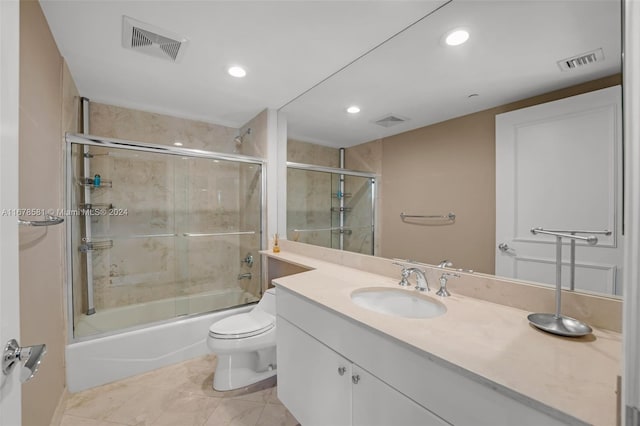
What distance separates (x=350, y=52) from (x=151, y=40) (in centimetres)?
122

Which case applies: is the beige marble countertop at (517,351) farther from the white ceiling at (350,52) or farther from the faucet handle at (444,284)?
the white ceiling at (350,52)

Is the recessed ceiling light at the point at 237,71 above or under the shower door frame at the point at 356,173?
above

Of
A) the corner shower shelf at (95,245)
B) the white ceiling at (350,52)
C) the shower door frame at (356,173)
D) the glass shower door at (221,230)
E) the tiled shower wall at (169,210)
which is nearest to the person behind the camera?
the white ceiling at (350,52)

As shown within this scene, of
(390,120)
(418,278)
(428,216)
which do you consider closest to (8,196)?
(418,278)

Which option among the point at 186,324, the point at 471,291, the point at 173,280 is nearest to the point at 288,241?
the point at 186,324

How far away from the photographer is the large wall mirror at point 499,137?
2.88 ft

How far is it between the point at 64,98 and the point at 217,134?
53.6 inches

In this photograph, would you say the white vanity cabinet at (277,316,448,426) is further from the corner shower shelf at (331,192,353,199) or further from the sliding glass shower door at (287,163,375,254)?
the corner shower shelf at (331,192,353,199)

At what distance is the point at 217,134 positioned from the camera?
9.76 ft

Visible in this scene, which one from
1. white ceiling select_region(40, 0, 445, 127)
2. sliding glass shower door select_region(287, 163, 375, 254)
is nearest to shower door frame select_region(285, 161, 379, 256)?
sliding glass shower door select_region(287, 163, 375, 254)

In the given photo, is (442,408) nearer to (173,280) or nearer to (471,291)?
(471,291)

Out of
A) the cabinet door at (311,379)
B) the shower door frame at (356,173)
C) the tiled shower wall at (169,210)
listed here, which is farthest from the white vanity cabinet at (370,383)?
the tiled shower wall at (169,210)

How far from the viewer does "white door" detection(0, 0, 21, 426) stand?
50 centimetres

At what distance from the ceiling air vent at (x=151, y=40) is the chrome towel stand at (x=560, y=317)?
212cm
